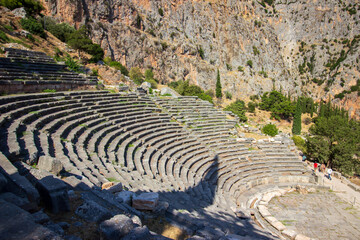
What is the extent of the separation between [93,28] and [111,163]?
36.1 m

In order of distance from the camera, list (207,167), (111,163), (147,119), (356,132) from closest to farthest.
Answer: (111,163) < (207,167) < (147,119) < (356,132)

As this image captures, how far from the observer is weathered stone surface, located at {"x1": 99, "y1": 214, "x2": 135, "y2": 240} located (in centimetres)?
277

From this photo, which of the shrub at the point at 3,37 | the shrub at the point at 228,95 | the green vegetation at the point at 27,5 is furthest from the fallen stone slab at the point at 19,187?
the shrub at the point at 228,95

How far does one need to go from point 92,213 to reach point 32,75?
12906 millimetres

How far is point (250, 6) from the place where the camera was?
6719 centimetres

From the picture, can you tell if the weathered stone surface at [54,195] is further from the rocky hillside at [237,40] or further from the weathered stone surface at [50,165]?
the rocky hillside at [237,40]

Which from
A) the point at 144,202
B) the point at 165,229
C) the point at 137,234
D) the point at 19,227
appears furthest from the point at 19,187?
the point at 165,229

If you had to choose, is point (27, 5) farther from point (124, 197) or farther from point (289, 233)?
point (289, 233)

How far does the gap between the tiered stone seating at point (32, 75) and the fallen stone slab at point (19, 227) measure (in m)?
10.8

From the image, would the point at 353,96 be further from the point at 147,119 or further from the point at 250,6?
the point at 147,119

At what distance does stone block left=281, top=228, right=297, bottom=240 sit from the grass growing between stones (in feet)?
23.2

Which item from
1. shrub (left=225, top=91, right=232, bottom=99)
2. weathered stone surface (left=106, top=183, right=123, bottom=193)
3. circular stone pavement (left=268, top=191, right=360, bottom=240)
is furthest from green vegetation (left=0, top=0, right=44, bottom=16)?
shrub (left=225, top=91, right=232, bottom=99)

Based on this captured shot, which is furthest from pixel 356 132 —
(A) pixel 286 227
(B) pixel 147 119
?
(B) pixel 147 119

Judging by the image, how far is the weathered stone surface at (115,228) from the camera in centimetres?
277
